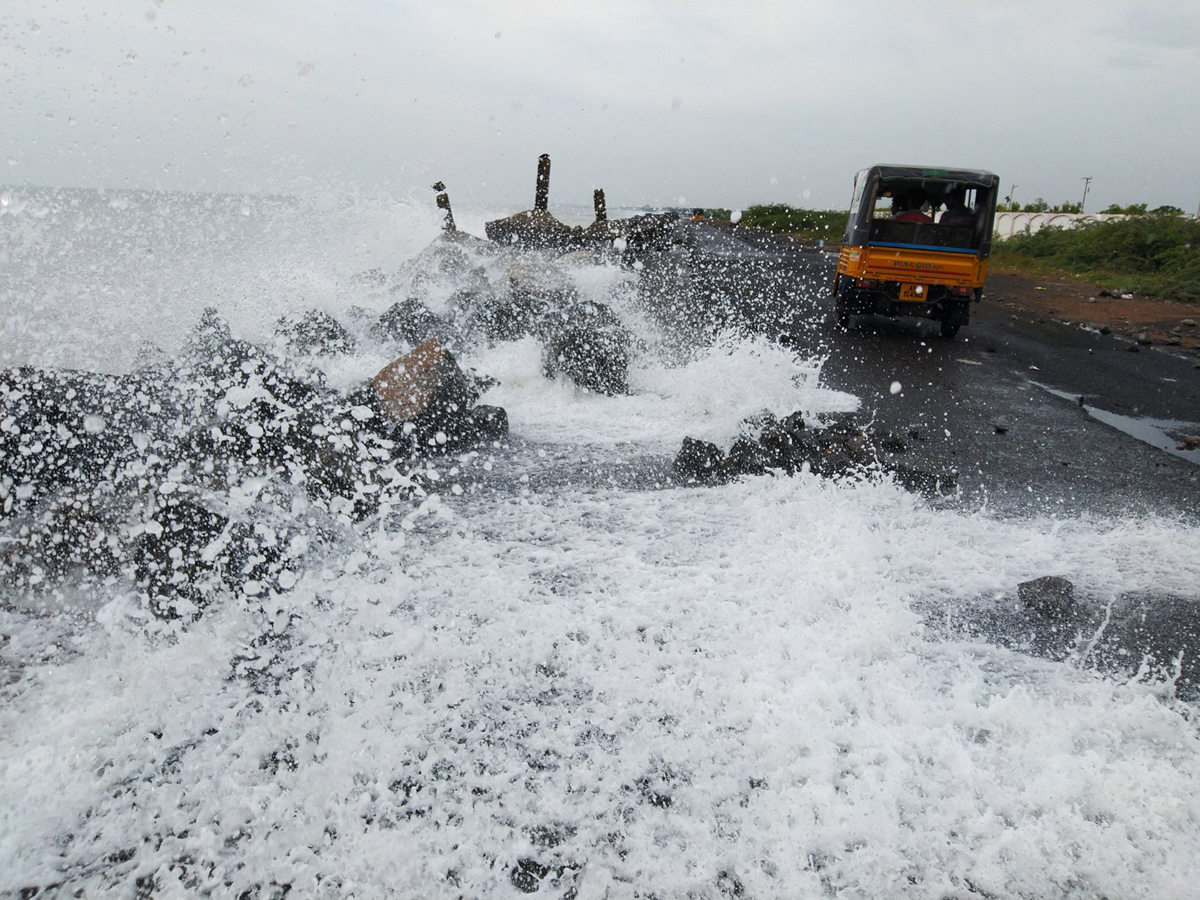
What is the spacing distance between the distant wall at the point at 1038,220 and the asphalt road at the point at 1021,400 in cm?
1673

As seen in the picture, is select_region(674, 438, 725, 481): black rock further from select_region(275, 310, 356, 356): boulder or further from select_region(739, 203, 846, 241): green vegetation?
select_region(739, 203, 846, 241): green vegetation

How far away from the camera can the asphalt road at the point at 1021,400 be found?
5270 mm

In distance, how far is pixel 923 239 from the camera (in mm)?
10852

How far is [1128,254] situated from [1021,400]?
1842 centimetres

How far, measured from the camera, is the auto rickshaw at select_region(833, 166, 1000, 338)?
10516mm

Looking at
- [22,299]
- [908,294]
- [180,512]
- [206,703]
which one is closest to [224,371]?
[180,512]

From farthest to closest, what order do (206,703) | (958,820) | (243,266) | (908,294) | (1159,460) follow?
(243,266)
(908,294)
(1159,460)
(206,703)
(958,820)

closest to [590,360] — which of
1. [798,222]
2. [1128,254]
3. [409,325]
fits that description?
[409,325]

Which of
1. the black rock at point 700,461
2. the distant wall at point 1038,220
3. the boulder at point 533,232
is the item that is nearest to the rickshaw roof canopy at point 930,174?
the black rock at point 700,461

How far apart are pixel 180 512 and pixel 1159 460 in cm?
674

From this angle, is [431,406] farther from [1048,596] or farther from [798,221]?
[798,221]

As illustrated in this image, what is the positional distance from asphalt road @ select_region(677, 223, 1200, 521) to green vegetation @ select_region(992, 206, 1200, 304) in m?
6.28

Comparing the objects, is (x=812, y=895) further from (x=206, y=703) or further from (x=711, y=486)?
(x=711, y=486)

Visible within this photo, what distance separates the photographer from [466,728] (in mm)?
2691
